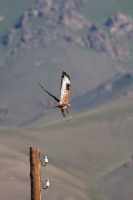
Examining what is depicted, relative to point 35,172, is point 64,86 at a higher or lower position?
higher

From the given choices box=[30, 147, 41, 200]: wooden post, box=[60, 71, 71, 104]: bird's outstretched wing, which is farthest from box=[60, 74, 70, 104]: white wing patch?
box=[30, 147, 41, 200]: wooden post

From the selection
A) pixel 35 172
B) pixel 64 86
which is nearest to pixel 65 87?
pixel 64 86

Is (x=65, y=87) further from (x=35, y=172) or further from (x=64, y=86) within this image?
(x=35, y=172)

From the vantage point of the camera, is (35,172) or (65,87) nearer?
(65,87)

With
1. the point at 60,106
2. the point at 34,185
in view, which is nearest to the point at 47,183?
the point at 34,185

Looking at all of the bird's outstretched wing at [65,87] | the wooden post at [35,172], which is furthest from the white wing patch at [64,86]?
the wooden post at [35,172]

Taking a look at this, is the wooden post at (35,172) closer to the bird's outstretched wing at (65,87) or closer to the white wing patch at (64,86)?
the bird's outstretched wing at (65,87)

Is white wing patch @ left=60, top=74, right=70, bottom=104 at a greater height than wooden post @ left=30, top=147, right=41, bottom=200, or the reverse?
white wing patch @ left=60, top=74, right=70, bottom=104

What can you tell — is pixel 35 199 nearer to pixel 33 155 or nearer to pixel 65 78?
pixel 33 155

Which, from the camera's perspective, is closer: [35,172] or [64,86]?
[64,86]

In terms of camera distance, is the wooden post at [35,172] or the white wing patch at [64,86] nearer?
the white wing patch at [64,86]

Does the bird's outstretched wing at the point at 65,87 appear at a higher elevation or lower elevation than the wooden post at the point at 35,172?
higher

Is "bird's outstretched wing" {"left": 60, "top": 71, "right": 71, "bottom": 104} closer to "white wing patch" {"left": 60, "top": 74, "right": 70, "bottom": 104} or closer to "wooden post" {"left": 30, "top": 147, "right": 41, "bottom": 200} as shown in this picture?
"white wing patch" {"left": 60, "top": 74, "right": 70, "bottom": 104}
